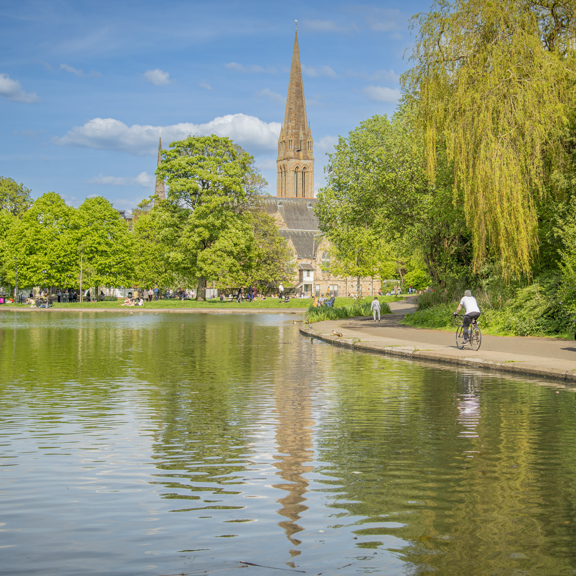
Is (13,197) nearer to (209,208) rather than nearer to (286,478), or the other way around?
(209,208)

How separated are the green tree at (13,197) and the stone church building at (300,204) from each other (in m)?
33.4

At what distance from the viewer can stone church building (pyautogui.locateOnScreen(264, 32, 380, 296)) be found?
116m

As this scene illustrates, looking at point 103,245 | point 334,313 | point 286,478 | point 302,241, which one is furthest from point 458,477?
point 302,241

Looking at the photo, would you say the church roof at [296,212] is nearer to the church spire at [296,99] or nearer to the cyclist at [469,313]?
the church spire at [296,99]

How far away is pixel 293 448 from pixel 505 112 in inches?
759

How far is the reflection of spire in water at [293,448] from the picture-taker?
5230 millimetres

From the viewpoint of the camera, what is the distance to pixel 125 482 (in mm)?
6117

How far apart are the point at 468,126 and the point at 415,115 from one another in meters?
4.08

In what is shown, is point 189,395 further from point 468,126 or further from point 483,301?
point 483,301

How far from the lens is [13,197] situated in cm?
9856

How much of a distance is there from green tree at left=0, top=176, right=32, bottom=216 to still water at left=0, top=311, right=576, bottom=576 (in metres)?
91.7

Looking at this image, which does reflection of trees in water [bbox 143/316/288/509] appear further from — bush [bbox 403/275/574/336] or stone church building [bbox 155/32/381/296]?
stone church building [bbox 155/32/381/296]

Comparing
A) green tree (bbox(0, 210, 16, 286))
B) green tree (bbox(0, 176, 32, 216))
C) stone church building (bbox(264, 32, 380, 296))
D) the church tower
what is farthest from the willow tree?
the church tower

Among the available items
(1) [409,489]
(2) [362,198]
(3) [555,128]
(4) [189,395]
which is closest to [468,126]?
(3) [555,128]
